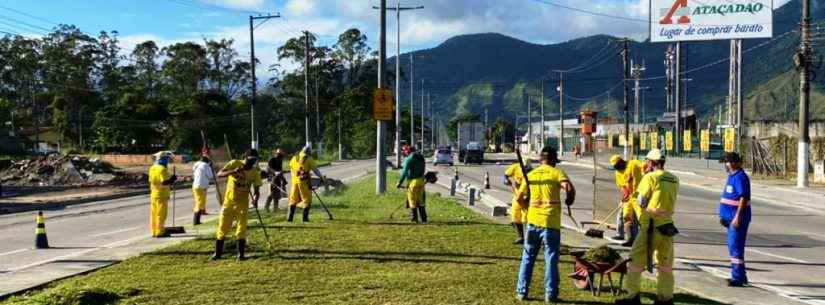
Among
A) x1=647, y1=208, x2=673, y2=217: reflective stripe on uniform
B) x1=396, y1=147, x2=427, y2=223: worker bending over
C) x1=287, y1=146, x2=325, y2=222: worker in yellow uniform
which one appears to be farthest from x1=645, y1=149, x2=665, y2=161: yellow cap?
x1=287, y1=146, x2=325, y2=222: worker in yellow uniform

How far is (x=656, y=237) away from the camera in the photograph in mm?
7879

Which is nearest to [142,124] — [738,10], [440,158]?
[440,158]

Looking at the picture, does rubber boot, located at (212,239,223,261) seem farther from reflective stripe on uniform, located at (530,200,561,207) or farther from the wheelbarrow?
the wheelbarrow

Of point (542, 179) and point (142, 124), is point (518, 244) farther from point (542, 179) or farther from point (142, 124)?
point (142, 124)

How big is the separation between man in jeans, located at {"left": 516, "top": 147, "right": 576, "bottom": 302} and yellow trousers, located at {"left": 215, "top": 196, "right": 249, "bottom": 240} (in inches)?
174

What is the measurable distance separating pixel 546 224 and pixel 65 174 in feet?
122

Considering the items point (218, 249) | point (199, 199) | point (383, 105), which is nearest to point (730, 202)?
point (218, 249)

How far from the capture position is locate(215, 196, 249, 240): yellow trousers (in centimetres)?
1061

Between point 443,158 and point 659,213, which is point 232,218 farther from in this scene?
point 443,158

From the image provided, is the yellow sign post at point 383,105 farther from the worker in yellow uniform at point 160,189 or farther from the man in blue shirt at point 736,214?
the man in blue shirt at point 736,214

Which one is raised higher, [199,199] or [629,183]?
[629,183]

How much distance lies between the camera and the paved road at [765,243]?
9.72m

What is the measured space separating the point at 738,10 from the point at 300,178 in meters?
34.5

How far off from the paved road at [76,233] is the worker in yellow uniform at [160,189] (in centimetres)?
30
